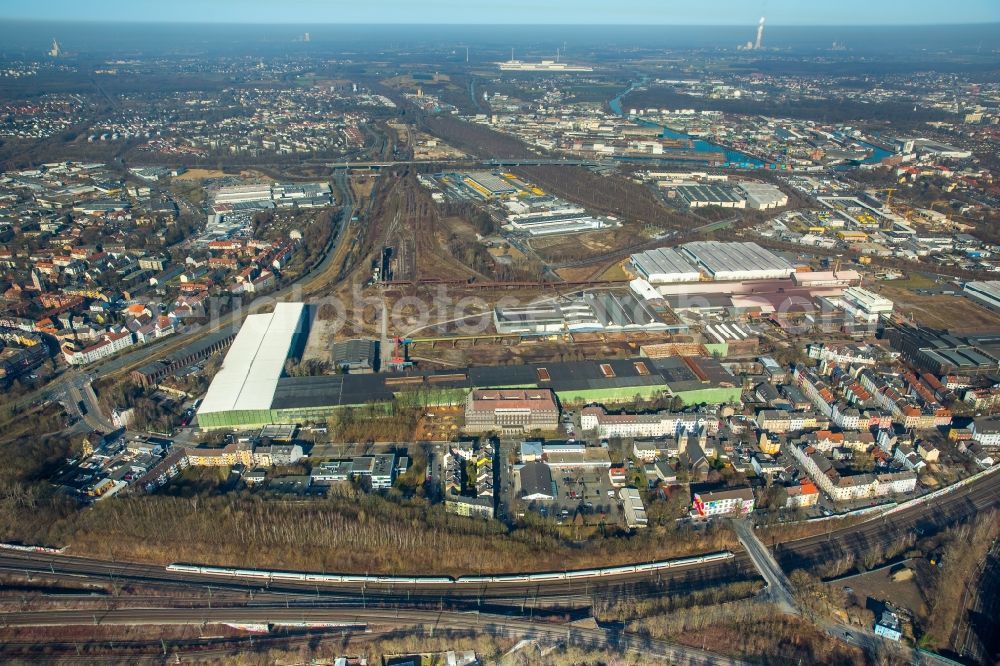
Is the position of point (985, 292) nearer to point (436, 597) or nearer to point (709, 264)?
point (709, 264)

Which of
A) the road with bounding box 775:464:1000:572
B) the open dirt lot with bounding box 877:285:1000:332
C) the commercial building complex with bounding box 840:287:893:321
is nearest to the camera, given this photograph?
the road with bounding box 775:464:1000:572

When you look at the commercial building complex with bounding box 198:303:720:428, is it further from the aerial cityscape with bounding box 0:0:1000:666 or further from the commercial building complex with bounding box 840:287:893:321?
the commercial building complex with bounding box 840:287:893:321

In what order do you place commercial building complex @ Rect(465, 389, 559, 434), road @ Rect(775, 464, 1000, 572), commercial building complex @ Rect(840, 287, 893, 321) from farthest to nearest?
commercial building complex @ Rect(840, 287, 893, 321) → commercial building complex @ Rect(465, 389, 559, 434) → road @ Rect(775, 464, 1000, 572)

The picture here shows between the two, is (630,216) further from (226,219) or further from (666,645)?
(666,645)

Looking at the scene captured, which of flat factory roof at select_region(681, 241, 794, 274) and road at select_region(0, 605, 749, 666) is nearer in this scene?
road at select_region(0, 605, 749, 666)

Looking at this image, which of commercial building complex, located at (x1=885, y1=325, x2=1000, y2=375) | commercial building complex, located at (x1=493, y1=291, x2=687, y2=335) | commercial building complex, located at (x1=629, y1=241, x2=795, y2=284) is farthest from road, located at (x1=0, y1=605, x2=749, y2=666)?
commercial building complex, located at (x1=629, y1=241, x2=795, y2=284)

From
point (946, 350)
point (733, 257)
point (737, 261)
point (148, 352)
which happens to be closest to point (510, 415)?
point (148, 352)

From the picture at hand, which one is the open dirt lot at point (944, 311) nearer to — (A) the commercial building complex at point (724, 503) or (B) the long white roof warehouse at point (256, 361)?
(A) the commercial building complex at point (724, 503)
